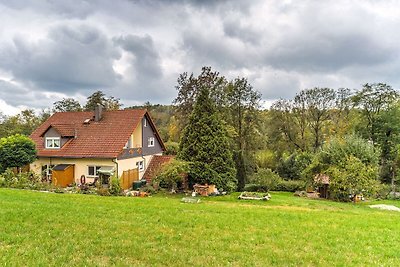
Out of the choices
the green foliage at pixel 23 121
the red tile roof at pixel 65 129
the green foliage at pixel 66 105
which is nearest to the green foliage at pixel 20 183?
the red tile roof at pixel 65 129

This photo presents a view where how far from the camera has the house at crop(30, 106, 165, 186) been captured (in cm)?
2633

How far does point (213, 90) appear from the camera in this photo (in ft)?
113

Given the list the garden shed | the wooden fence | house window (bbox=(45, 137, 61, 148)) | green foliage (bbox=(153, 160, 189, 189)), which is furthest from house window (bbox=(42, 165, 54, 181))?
green foliage (bbox=(153, 160, 189, 189))

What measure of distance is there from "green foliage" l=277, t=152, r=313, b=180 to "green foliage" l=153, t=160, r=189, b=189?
54.8 feet

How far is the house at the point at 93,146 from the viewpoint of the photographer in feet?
86.4

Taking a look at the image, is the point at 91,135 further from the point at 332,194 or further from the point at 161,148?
the point at 332,194

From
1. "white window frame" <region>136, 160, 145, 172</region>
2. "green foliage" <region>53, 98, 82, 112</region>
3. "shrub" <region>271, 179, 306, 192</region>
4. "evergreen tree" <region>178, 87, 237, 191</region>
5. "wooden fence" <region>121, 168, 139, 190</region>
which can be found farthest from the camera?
"green foliage" <region>53, 98, 82, 112</region>

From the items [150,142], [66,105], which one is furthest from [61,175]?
[66,105]

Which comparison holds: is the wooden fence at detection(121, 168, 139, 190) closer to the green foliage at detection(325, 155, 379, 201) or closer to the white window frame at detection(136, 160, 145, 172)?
the white window frame at detection(136, 160, 145, 172)

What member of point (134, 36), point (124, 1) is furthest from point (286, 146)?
point (124, 1)

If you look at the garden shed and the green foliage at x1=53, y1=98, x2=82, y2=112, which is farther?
the green foliage at x1=53, y1=98, x2=82, y2=112

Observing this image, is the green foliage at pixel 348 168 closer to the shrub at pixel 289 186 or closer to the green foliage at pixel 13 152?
the shrub at pixel 289 186

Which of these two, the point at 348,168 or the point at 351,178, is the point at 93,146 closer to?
the point at 348,168

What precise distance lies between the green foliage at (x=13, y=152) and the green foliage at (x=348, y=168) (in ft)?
80.2
